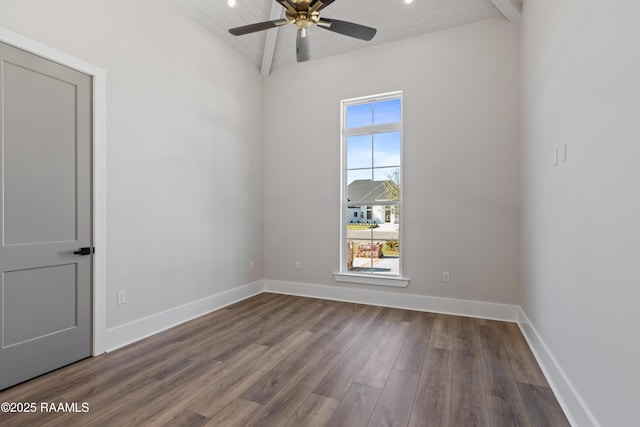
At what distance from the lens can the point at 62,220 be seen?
96.7 inches

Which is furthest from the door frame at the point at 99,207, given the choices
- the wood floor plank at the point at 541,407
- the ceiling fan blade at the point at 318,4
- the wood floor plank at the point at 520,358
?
the wood floor plank at the point at 520,358

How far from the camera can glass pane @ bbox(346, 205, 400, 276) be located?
4172mm

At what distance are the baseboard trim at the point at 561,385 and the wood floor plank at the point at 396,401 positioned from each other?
864 millimetres

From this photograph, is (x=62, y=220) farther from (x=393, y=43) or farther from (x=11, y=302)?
(x=393, y=43)

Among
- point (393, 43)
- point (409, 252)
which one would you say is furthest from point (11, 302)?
point (393, 43)

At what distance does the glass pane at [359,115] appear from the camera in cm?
432

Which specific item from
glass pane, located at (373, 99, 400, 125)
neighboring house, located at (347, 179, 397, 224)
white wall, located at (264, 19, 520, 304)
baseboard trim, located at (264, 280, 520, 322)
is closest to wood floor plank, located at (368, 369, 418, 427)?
baseboard trim, located at (264, 280, 520, 322)

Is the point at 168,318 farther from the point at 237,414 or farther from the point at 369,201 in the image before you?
the point at 369,201

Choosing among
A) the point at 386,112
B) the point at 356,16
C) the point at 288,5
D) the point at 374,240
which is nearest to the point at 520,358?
the point at 374,240

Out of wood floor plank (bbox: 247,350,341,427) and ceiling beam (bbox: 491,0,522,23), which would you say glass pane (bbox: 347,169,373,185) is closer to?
ceiling beam (bbox: 491,0,522,23)

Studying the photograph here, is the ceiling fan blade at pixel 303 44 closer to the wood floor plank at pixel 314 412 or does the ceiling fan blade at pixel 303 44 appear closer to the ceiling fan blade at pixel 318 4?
the ceiling fan blade at pixel 318 4

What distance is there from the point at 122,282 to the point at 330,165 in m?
2.84

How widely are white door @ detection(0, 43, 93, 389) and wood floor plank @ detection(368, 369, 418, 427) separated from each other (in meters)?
2.39

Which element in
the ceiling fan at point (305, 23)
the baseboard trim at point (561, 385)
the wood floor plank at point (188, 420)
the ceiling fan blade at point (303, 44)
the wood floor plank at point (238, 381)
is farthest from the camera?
the ceiling fan blade at point (303, 44)
